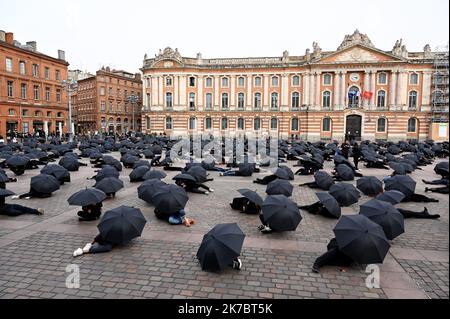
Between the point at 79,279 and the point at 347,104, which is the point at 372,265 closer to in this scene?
the point at 79,279

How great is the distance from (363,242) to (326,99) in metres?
56.5

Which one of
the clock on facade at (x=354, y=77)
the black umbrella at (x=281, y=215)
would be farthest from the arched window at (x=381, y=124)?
the black umbrella at (x=281, y=215)

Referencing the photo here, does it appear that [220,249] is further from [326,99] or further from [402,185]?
[326,99]

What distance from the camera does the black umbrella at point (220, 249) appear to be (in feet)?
22.4

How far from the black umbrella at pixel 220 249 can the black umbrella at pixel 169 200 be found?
3238 millimetres

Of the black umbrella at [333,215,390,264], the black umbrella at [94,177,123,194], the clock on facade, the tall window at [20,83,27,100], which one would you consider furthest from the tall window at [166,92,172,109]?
the black umbrella at [333,215,390,264]

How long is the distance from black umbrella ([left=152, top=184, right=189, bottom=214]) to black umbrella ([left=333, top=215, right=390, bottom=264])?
194 inches

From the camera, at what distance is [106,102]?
254ft

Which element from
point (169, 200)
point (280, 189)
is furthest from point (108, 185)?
point (280, 189)

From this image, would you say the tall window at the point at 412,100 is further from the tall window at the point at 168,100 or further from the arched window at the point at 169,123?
the arched window at the point at 169,123

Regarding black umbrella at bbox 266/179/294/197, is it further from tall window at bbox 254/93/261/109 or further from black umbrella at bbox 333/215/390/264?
tall window at bbox 254/93/261/109

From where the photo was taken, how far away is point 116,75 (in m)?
79.1

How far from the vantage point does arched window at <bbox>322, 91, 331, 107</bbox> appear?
59438mm
